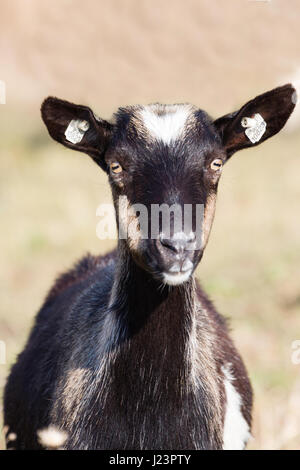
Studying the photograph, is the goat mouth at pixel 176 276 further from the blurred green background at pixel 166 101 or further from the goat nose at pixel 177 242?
the blurred green background at pixel 166 101

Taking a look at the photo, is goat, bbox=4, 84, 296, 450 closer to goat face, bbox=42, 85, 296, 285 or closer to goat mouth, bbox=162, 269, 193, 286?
goat face, bbox=42, 85, 296, 285

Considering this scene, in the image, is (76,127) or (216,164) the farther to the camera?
(76,127)

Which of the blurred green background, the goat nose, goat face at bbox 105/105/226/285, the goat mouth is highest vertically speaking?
the blurred green background

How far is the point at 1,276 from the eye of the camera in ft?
47.7

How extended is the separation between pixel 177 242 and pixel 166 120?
3.81 feet

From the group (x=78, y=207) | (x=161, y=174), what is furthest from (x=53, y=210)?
(x=161, y=174)

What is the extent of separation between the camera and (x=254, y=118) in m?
6.14

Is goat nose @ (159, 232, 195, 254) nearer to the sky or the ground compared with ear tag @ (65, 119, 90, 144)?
nearer to the ground

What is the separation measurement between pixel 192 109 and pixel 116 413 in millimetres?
2285

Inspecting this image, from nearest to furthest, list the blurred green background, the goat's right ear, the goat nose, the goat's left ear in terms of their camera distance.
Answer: the goat nose, the goat's right ear, the goat's left ear, the blurred green background

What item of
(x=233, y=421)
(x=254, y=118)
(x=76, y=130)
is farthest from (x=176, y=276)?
(x=233, y=421)

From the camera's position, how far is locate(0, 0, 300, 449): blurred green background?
12.5 meters

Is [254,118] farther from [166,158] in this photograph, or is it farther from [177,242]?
[177,242]

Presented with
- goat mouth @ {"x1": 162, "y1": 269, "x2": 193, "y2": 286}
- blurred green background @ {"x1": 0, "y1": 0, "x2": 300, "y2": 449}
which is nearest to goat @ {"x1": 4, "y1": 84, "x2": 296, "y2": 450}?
goat mouth @ {"x1": 162, "y1": 269, "x2": 193, "y2": 286}
